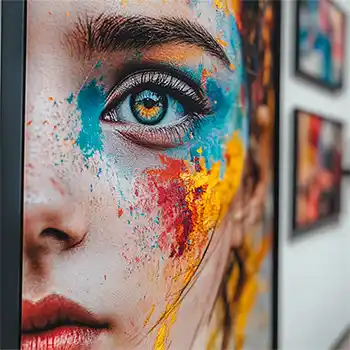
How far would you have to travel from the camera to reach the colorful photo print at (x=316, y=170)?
171 centimetres

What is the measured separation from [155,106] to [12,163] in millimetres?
259

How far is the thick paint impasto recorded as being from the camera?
0.67 metres

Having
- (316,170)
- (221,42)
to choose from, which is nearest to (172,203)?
(221,42)

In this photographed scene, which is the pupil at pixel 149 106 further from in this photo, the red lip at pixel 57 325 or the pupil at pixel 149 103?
the red lip at pixel 57 325

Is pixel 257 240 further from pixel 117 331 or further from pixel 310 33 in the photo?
pixel 310 33

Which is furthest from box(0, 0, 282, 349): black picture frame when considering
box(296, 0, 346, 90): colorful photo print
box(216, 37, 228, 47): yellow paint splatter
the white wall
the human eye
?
box(296, 0, 346, 90): colorful photo print

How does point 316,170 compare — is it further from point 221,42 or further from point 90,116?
point 90,116

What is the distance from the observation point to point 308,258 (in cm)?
184

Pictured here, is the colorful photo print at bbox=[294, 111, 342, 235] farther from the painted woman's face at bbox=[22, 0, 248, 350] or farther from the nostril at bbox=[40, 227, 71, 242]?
the nostril at bbox=[40, 227, 71, 242]

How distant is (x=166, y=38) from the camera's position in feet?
2.68

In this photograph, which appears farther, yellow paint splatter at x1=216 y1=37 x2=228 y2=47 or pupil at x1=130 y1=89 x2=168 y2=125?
yellow paint splatter at x1=216 y1=37 x2=228 y2=47

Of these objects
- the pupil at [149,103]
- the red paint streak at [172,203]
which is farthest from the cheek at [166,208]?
the pupil at [149,103]

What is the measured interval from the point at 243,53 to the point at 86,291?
1.99ft

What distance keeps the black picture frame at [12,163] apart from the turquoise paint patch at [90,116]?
0.27 feet
